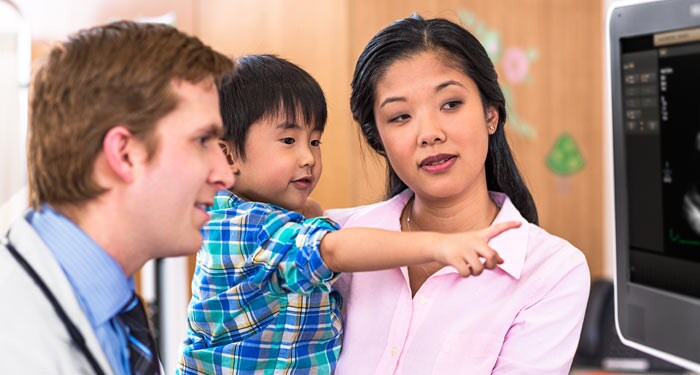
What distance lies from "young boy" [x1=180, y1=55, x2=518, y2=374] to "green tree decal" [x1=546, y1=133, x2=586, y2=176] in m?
2.64

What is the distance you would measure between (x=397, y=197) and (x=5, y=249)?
0.80 metres

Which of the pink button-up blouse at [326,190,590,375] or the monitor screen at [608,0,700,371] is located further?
the pink button-up blouse at [326,190,590,375]

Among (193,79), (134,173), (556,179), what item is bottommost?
(556,179)

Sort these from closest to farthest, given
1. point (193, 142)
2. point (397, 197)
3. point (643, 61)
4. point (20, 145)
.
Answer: point (193, 142) < point (643, 61) < point (397, 197) < point (20, 145)

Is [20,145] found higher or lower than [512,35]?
lower

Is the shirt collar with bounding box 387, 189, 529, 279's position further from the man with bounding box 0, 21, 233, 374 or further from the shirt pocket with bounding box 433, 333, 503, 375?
the man with bounding box 0, 21, 233, 374

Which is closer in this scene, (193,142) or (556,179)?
(193,142)

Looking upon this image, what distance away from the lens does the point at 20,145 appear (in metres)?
3.36

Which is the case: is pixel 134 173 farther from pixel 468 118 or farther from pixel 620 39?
pixel 620 39

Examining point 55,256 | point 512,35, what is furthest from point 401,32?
point 512,35

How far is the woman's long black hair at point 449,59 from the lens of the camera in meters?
1.51

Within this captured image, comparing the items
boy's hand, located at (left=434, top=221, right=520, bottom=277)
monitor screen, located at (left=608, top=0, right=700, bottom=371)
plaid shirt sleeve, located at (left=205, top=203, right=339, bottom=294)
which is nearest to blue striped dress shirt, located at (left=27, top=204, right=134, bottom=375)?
plaid shirt sleeve, located at (left=205, top=203, right=339, bottom=294)

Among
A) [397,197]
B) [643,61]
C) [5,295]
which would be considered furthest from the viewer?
[397,197]

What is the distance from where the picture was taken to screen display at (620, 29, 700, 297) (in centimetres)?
126
